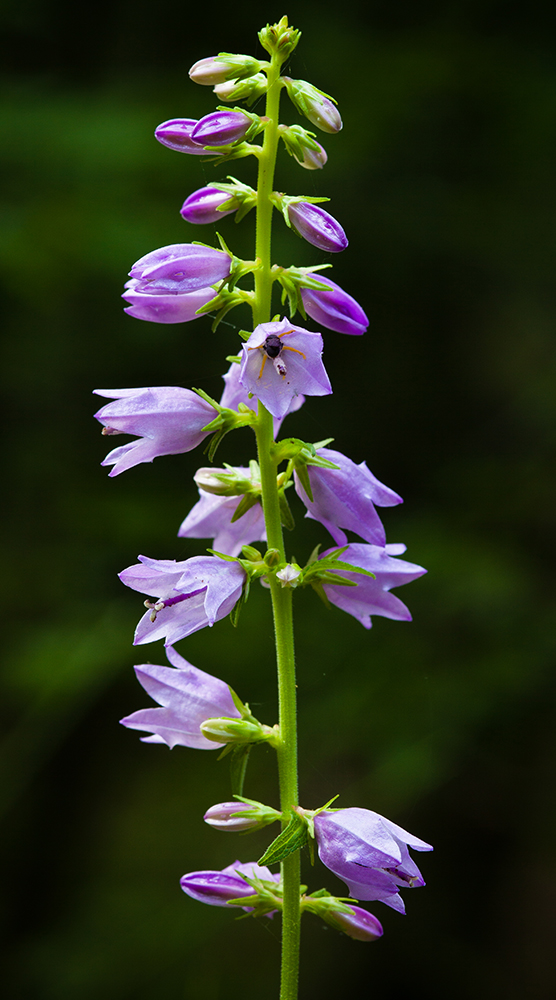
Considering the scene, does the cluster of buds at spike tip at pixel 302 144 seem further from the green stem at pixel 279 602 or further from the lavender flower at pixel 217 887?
the lavender flower at pixel 217 887

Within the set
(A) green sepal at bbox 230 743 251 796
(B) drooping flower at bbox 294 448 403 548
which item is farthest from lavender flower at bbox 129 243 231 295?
(A) green sepal at bbox 230 743 251 796

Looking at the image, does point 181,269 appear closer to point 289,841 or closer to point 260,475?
point 260,475

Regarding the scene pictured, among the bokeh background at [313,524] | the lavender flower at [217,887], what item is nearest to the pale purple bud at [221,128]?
the lavender flower at [217,887]

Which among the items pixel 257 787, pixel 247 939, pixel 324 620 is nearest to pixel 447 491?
pixel 324 620

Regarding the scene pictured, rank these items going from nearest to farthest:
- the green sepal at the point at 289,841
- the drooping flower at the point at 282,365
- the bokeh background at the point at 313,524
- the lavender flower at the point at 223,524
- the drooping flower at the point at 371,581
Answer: the green sepal at the point at 289,841 < the drooping flower at the point at 282,365 < the drooping flower at the point at 371,581 < the lavender flower at the point at 223,524 < the bokeh background at the point at 313,524

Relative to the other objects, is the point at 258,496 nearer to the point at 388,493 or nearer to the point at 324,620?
the point at 388,493
